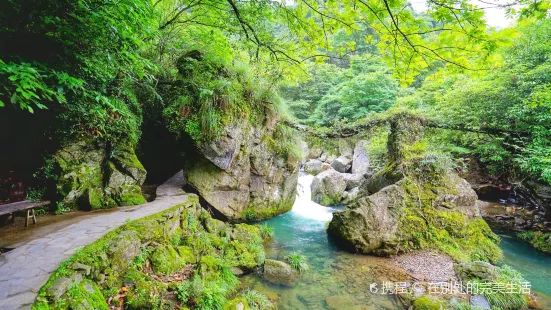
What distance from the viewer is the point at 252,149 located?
29.2 feet

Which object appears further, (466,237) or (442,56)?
(466,237)

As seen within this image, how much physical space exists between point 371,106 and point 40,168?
17.4 m

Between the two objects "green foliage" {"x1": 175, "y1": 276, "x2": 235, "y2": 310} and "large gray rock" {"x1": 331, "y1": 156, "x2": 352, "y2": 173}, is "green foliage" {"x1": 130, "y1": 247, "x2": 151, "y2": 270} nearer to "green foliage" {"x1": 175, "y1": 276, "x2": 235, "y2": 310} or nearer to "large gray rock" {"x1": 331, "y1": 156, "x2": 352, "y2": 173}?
"green foliage" {"x1": 175, "y1": 276, "x2": 235, "y2": 310}

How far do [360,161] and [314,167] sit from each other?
294 cm

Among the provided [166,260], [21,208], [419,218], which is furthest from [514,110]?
[21,208]

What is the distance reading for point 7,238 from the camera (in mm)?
3934

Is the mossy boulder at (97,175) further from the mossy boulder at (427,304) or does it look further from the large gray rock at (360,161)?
the large gray rock at (360,161)

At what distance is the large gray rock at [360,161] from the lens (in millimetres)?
15391

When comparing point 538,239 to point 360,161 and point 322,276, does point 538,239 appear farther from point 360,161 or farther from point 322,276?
point 360,161

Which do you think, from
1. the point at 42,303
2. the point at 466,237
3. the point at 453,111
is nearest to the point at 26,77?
the point at 42,303

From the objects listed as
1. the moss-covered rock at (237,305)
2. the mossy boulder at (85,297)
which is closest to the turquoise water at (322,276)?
the moss-covered rock at (237,305)

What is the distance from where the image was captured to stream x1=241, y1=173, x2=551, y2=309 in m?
4.95

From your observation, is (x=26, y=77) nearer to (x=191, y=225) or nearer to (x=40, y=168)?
(x=40, y=168)

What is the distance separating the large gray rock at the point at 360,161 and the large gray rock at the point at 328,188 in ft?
8.66
